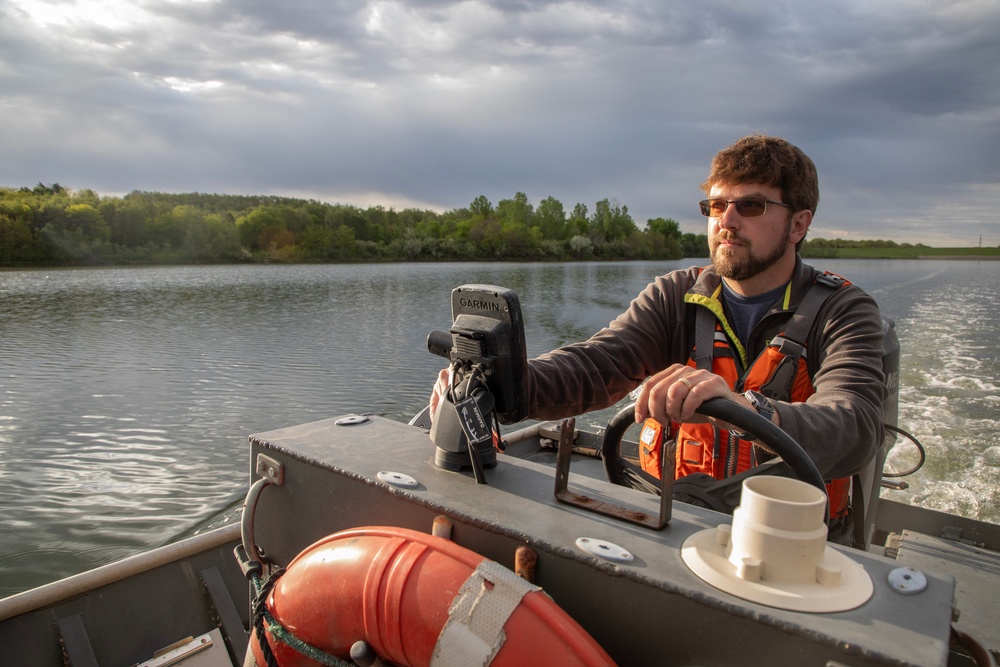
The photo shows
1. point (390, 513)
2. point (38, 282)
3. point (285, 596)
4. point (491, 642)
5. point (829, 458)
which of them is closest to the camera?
point (491, 642)

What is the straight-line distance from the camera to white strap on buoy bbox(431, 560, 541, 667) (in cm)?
91

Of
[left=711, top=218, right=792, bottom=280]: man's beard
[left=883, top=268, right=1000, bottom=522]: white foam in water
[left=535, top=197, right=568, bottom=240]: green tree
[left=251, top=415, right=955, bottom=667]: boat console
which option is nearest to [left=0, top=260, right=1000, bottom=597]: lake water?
[left=883, top=268, right=1000, bottom=522]: white foam in water

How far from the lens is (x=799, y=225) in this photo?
7.36 ft

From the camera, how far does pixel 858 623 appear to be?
31.1 inches

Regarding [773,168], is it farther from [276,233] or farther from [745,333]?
[276,233]

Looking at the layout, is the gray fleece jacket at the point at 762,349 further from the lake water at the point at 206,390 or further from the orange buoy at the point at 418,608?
the lake water at the point at 206,390

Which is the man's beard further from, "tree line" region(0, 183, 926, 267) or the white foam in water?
"tree line" region(0, 183, 926, 267)

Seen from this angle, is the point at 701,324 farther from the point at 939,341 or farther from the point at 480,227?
the point at 480,227

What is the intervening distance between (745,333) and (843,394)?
49cm

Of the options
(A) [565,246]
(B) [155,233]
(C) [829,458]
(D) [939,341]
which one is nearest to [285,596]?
(C) [829,458]

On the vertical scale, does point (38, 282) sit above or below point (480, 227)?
below

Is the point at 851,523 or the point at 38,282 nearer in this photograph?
the point at 851,523

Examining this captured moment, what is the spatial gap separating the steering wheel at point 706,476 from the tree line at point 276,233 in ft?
97.6

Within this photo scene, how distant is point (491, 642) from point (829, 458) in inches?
38.7
